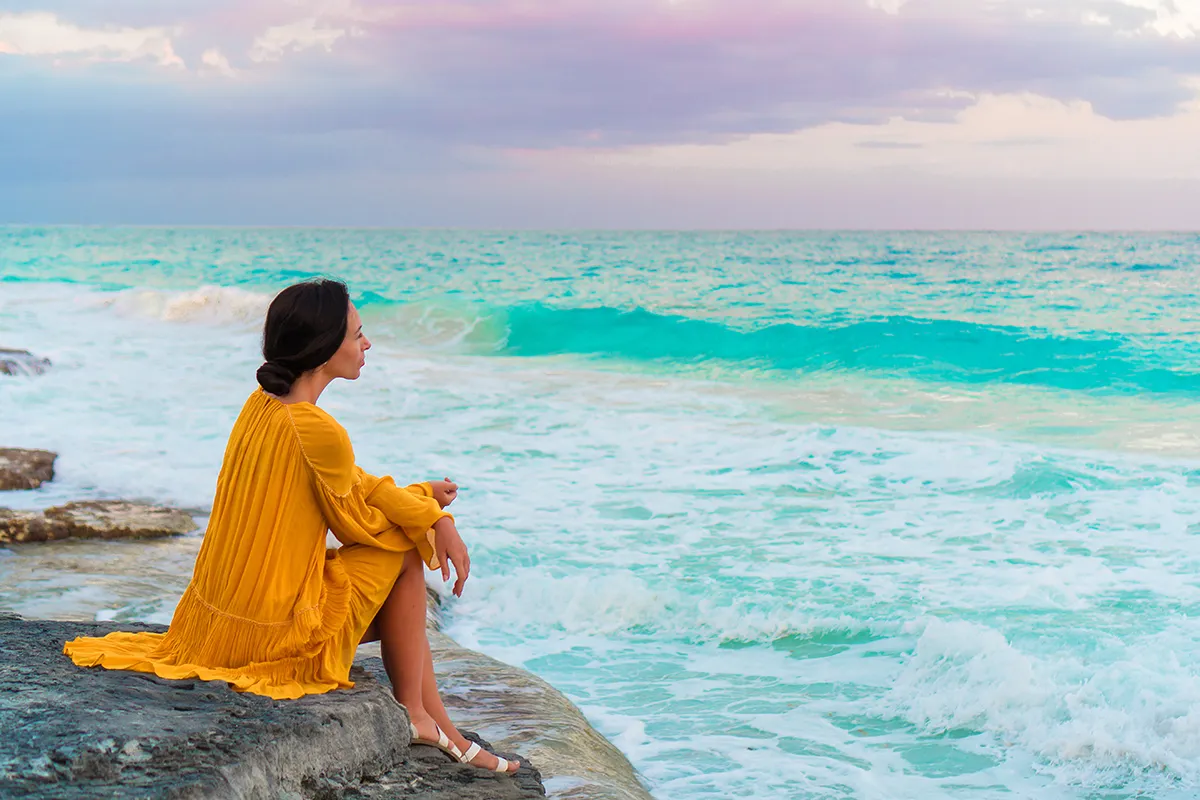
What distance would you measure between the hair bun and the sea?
2162 millimetres

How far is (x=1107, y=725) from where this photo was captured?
14.9ft

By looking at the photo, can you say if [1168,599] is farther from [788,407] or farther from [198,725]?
[788,407]

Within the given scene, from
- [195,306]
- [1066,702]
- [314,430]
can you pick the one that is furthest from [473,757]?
[195,306]

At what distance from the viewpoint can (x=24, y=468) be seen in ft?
26.9

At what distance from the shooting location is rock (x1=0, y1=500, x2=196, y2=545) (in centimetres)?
640

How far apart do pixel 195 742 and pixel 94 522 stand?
4.71m

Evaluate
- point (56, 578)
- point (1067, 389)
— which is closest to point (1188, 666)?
point (56, 578)

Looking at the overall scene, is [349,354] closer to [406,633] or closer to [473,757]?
[406,633]

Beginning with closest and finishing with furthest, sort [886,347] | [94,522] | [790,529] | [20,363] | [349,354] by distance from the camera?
[349,354]
[94,522]
[790,529]
[20,363]
[886,347]

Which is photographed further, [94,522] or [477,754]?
[94,522]

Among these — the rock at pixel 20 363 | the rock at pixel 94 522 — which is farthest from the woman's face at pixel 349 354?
the rock at pixel 20 363

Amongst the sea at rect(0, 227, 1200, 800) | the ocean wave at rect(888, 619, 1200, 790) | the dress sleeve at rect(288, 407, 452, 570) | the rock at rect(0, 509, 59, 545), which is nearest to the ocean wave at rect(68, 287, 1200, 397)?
the sea at rect(0, 227, 1200, 800)

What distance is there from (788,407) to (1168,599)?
7.99 metres

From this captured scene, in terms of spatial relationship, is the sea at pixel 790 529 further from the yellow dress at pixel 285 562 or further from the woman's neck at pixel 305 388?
the woman's neck at pixel 305 388
